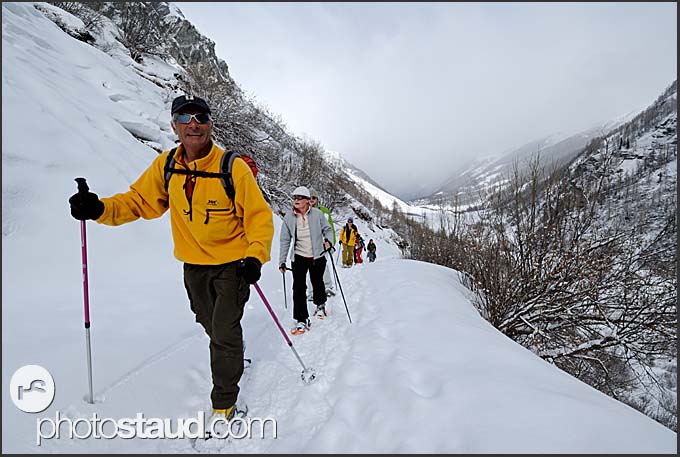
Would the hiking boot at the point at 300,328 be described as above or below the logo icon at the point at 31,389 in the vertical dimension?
below

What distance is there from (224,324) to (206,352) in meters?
1.13

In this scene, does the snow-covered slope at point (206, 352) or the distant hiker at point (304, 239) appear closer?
the snow-covered slope at point (206, 352)

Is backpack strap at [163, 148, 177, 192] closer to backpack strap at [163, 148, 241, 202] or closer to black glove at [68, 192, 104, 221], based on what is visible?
backpack strap at [163, 148, 241, 202]

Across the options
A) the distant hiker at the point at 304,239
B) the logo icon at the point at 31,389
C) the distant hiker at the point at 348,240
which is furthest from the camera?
the distant hiker at the point at 348,240

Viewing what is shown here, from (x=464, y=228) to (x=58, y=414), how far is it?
624 centimetres

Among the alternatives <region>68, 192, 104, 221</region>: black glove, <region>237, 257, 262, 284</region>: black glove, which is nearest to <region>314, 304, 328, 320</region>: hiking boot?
<region>237, 257, 262, 284</region>: black glove

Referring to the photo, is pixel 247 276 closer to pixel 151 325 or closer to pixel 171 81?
pixel 151 325

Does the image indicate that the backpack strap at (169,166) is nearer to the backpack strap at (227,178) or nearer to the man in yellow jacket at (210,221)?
the man in yellow jacket at (210,221)

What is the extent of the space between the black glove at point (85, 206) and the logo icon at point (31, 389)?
1.06 metres

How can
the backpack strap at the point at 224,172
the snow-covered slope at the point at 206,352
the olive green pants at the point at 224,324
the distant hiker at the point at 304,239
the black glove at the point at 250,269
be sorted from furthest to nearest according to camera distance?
1. the distant hiker at the point at 304,239
2. the olive green pants at the point at 224,324
3. the backpack strap at the point at 224,172
4. the black glove at the point at 250,269
5. the snow-covered slope at the point at 206,352

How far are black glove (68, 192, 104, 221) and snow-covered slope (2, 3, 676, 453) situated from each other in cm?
113

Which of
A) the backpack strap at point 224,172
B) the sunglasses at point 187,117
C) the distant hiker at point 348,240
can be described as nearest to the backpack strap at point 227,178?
the backpack strap at point 224,172

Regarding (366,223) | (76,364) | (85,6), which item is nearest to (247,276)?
(76,364)

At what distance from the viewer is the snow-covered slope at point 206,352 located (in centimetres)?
164
